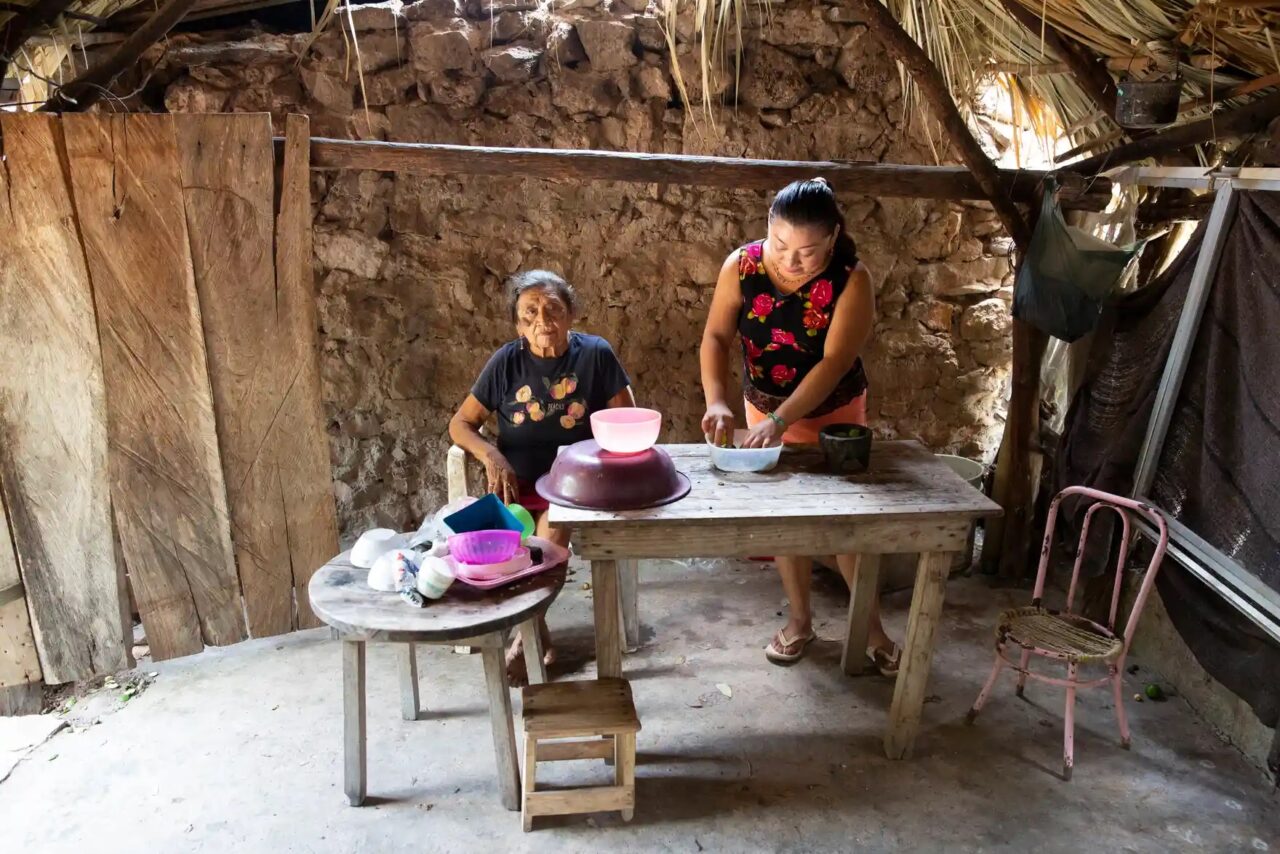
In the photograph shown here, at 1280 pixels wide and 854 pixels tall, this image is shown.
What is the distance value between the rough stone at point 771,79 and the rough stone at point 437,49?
119cm

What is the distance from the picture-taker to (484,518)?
244 cm

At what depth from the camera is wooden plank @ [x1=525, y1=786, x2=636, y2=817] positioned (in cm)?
228

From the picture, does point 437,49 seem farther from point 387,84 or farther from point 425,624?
point 425,624

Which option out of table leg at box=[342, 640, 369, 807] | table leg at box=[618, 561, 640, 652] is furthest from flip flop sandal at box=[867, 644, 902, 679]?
table leg at box=[342, 640, 369, 807]

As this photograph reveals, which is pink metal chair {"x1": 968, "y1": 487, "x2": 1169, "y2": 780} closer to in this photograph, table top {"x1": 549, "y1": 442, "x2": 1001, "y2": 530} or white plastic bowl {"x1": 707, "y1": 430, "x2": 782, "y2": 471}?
table top {"x1": 549, "y1": 442, "x2": 1001, "y2": 530}

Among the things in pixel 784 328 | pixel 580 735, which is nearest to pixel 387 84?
pixel 784 328

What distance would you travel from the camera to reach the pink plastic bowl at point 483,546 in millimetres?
2273

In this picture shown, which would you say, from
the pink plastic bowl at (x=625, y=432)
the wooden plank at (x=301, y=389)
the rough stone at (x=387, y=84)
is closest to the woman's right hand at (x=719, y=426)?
the pink plastic bowl at (x=625, y=432)

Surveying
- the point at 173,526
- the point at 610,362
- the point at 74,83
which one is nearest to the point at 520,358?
the point at 610,362

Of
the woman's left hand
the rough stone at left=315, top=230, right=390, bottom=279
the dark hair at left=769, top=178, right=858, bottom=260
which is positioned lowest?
the woman's left hand

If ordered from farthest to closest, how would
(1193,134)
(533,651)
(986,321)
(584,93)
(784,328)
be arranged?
(986,321), (584,93), (1193,134), (784,328), (533,651)

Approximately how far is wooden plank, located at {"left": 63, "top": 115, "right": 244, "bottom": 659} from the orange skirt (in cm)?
186

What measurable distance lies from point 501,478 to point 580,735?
0.90m

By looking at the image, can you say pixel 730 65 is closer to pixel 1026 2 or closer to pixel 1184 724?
pixel 1026 2
